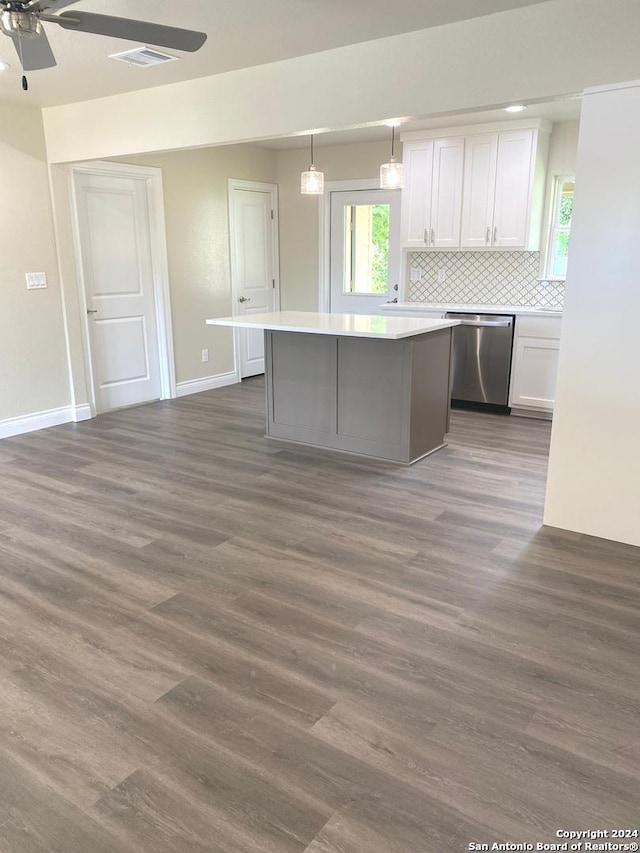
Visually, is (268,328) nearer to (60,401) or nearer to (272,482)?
(272,482)

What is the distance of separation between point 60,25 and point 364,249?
16.4 feet

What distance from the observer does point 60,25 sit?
2.27 m

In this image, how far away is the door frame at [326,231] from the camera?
6.83 metres

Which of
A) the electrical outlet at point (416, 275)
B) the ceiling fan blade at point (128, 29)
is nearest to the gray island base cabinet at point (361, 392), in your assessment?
the electrical outlet at point (416, 275)

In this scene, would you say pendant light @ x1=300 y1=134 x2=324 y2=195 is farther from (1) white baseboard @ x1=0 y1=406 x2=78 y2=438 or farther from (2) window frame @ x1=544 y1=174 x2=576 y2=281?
(1) white baseboard @ x1=0 y1=406 x2=78 y2=438

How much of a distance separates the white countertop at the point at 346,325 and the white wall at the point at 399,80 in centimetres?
121

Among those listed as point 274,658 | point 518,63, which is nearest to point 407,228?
point 518,63

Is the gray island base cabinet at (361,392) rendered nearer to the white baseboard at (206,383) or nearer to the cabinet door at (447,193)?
the cabinet door at (447,193)

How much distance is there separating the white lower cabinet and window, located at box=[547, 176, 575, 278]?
77 centimetres

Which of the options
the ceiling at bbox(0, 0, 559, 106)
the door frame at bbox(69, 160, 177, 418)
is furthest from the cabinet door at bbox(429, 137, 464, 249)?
the ceiling at bbox(0, 0, 559, 106)

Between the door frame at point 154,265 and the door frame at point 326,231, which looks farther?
the door frame at point 326,231

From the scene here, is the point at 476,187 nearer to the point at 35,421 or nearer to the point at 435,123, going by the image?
the point at 435,123

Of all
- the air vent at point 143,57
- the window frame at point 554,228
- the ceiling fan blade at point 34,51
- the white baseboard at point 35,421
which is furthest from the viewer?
the window frame at point 554,228

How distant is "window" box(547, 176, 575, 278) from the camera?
581 centimetres
